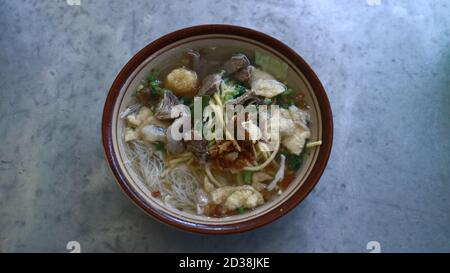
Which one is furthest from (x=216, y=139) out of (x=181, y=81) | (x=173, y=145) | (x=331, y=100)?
(x=331, y=100)

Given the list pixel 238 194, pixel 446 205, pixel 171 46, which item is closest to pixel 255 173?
pixel 238 194

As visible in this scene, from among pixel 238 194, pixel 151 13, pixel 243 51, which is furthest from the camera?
pixel 151 13

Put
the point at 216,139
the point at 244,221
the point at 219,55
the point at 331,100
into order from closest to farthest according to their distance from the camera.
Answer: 1. the point at 244,221
2. the point at 216,139
3. the point at 219,55
4. the point at 331,100

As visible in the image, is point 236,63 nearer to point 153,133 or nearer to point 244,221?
point 153,133

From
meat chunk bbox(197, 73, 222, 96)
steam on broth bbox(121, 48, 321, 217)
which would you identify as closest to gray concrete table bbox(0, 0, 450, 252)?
steam on broth bbox(121, 48, 321, 217)

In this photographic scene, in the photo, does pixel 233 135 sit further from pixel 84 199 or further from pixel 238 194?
pixel 84 199

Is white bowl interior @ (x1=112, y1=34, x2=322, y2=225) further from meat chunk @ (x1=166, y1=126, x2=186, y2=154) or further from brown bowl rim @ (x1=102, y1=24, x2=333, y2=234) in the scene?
meat chunk @ (x1=166, y1=126, x2=186, y2=154)
